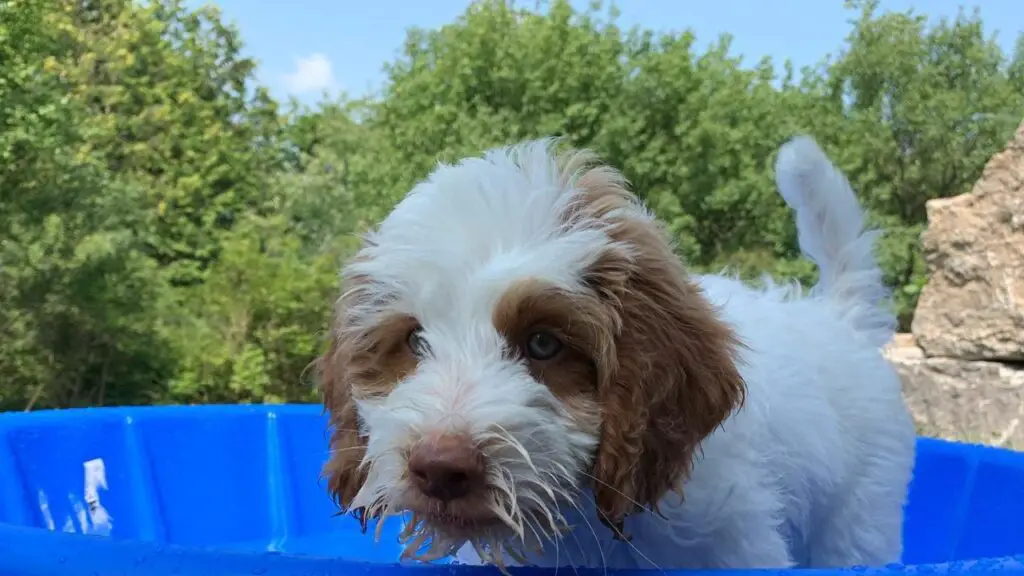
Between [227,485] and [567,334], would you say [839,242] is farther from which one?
[227,485]

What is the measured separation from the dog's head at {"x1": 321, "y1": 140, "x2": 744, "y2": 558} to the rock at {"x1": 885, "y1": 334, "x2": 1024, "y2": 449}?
15.7ft

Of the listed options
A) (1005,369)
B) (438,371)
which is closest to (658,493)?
(438,371)

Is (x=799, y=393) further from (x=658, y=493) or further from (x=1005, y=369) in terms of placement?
(x=1005, y=369)

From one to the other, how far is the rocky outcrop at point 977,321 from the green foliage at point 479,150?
2067mm

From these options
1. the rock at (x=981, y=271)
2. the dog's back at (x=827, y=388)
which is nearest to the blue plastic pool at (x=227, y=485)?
the dog's back at (x=827, y=388)

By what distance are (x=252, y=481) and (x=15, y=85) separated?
4356mm

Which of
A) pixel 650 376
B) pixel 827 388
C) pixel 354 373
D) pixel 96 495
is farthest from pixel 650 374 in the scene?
pixel 96 495

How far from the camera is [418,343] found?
214 cm

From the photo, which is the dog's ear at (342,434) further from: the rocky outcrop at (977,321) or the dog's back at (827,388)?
the rocky outcrop at (977,321)

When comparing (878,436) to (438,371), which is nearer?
(438,371)

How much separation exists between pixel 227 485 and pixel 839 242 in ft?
10.5

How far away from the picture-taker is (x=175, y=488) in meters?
4.88

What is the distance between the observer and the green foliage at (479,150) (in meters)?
7.87

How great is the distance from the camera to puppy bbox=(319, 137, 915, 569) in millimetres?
1871
